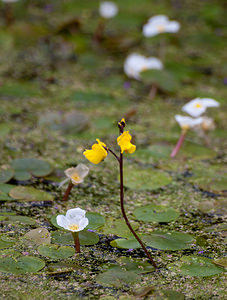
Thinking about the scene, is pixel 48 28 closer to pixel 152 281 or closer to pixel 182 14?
pixel 182 14

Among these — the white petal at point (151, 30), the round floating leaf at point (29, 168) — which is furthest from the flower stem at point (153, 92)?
the round floating leaf at point (29, 168)

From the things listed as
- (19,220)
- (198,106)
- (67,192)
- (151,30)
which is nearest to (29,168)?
(67,192)

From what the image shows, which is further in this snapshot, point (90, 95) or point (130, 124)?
point (90, 95)

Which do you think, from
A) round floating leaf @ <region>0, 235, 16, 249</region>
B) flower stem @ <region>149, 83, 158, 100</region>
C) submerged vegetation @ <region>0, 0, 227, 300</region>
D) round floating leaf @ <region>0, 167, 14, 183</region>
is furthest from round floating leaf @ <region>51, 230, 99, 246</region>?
flower stem @ <region>149, 83, 158, 100</region>

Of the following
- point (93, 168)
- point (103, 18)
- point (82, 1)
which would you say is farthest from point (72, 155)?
point (82, 1)

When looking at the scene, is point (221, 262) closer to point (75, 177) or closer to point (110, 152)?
point (75, 177)

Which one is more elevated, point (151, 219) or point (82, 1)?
point (82, 1)

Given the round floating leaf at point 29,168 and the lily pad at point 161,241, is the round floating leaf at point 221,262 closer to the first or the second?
the lily pad at point 161,241
